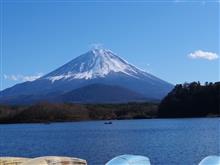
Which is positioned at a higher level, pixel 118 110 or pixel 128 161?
pixel 118 110

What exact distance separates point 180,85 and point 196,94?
5.64 metres

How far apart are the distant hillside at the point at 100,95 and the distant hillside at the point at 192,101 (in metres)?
84.2

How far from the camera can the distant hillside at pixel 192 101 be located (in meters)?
71.5

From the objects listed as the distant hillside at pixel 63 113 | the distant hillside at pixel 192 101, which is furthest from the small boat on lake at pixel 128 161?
the distant hillside at pixel 63 113

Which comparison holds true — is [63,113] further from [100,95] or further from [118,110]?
[100,95]

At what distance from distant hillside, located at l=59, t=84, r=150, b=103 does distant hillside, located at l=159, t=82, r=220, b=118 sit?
84162 millimetres

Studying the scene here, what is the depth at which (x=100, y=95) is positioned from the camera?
177125 millimetres

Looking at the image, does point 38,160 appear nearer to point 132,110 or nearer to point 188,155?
point 188,155

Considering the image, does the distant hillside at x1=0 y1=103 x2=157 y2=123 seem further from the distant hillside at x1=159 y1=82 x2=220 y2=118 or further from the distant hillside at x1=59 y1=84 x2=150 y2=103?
the distant hillside at x1=59 y1=84 x2=150 y2=103

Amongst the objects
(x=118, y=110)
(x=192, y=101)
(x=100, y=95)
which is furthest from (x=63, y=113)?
(x=100, y=95)

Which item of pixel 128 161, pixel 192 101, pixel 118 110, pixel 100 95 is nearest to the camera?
pixel 128 161

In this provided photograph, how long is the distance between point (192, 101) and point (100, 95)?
10356cm

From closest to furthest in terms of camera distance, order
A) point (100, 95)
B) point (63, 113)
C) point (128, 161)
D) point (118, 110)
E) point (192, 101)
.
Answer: point (128, 161), point (192, 101), point (63, 113), point (118, 110), point (100, 95)

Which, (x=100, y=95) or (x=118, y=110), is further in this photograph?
(x=100, y=95)
